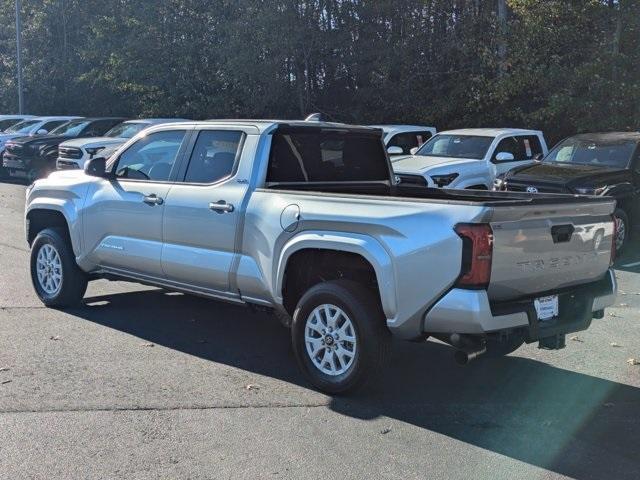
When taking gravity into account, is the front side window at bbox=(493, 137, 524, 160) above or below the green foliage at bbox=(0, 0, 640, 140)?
below

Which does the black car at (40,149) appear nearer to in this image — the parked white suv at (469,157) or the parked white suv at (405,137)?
the parked white suv at (405,137)

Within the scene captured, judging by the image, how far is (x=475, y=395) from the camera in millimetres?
5352

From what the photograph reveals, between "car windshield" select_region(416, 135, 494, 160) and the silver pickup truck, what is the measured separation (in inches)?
252

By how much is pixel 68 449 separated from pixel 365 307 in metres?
2.02

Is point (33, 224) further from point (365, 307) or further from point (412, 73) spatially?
point (412, 73)

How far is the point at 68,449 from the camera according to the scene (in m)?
4.23

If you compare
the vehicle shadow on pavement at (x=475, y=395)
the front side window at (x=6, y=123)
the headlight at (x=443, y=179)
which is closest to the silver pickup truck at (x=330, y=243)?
the vehicle shadow on pavement at (x=475, y=395)

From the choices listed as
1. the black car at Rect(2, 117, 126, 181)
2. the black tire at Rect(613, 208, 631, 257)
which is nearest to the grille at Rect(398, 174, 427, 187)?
the black tire at Rect(613, 208, 631, 257)

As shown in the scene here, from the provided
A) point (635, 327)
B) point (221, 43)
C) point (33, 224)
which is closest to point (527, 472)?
point (635, 327)

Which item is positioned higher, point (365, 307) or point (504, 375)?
point (365, 307)

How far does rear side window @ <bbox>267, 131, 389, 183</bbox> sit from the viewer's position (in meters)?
6.11

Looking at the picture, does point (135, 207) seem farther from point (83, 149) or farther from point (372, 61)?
point (372, 61)

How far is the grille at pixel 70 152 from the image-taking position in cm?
1673

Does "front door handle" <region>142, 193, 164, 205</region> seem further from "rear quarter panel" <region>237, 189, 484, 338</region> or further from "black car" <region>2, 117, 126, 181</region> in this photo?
"black car" <region>2, 117, 126, 181</region>
